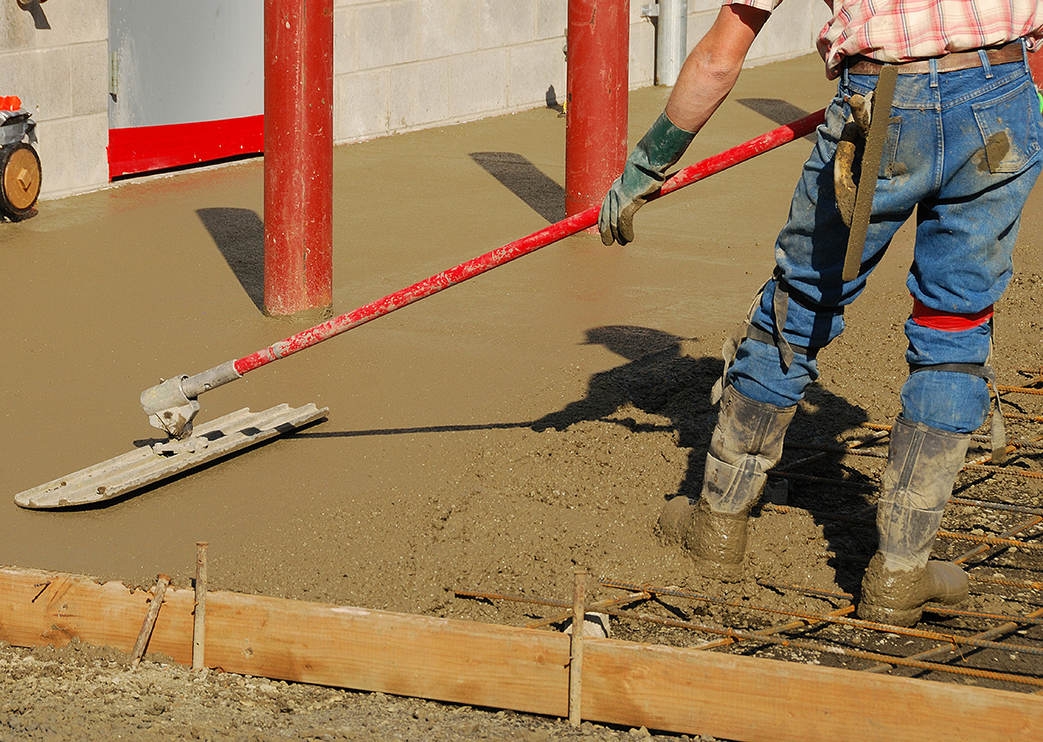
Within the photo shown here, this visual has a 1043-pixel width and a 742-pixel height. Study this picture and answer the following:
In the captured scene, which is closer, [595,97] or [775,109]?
[595,97]

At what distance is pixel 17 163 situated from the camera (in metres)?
6.79

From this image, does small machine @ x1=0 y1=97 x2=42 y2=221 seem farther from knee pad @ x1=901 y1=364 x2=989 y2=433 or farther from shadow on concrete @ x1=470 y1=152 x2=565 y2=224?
knee pad @ x1=901 y1=364 x2=989 y2=433

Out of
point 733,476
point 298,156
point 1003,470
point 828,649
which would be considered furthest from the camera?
point 298,156

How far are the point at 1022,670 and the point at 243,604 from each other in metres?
1.71

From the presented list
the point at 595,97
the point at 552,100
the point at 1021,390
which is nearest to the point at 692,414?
the point at 1021,390

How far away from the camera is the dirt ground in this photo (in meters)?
2.96

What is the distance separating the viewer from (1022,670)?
10.0ft

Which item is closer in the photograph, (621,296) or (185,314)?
(185,314)

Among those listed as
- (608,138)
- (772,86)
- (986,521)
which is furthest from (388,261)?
(772,86)

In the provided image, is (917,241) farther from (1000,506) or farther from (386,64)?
(386,64)

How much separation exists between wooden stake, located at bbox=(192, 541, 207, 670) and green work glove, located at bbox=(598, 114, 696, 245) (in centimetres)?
133

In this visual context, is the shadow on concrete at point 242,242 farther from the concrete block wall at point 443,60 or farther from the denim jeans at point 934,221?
the denim jeans at point 934,221

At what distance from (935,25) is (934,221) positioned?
1.41 feet

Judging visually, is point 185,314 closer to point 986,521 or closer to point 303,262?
point 303,262
